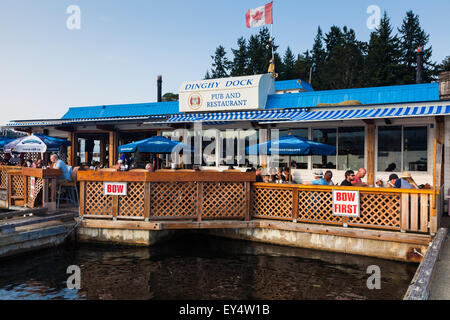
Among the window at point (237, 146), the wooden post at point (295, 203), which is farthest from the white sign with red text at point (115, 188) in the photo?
the window at point (237, 146)

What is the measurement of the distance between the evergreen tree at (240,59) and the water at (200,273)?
185 ft

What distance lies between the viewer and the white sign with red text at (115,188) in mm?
9414

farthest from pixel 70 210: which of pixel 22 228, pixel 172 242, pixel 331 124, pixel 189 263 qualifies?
pixel 331 124

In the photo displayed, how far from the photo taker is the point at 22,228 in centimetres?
918

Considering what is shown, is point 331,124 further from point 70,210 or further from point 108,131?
point 108,131

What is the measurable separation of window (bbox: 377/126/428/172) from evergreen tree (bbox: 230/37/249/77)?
5205 cm

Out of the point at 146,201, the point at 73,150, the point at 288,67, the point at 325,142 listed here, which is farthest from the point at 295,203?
the point at 288,67

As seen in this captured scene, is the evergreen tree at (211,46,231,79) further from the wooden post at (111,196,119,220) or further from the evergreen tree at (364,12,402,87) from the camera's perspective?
the wooden post at (111,196,119,220)

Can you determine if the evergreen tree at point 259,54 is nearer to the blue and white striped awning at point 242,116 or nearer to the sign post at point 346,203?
the blue and white striped awning at point 242,116

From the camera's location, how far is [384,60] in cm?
5031

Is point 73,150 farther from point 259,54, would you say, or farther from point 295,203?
point 259,54

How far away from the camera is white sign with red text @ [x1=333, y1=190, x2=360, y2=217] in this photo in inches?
336

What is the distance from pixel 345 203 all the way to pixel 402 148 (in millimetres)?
5095
